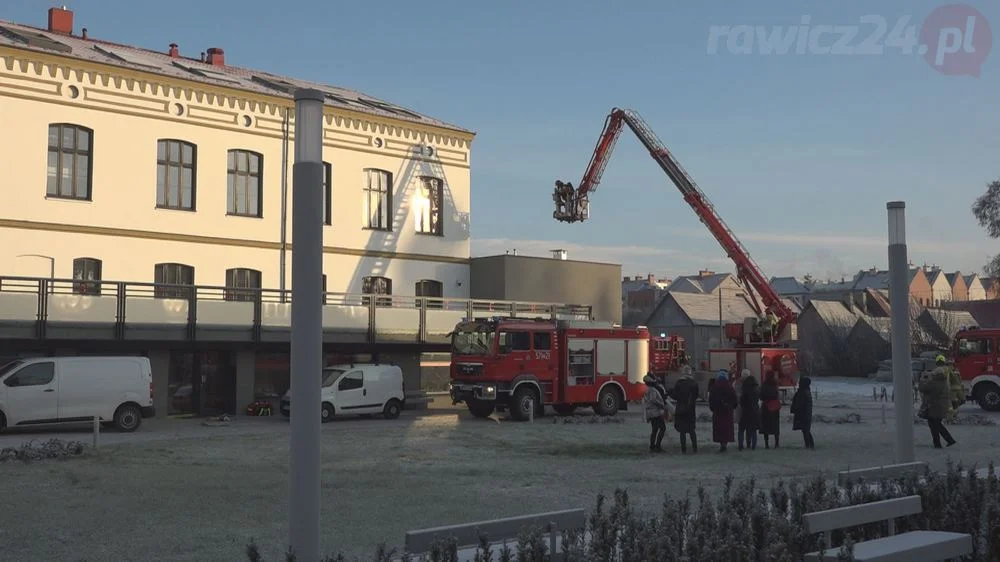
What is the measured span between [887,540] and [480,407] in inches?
831

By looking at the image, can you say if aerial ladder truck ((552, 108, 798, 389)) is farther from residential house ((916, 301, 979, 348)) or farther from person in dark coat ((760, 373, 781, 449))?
residential house ((916, 301, 979, 348))

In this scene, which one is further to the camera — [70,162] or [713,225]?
[713,225]

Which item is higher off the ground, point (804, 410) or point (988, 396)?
point (804, 410)

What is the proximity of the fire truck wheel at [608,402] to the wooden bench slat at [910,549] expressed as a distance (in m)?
22.1

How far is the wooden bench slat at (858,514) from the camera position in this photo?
7703mm

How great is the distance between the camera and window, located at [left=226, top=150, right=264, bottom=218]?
114 feet

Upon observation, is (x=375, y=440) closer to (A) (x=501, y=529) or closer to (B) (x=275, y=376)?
(B) (x=275, y=376)

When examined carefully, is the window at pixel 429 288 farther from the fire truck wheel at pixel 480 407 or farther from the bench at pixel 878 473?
the bench at pixel 878 473

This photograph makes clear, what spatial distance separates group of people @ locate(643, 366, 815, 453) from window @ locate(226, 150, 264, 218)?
20083 millimetres

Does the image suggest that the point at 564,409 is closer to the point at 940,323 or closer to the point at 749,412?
the point at 749,412

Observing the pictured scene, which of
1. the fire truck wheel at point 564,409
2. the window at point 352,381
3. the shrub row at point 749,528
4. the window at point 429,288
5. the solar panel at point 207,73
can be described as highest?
the solar panel at point 207,73

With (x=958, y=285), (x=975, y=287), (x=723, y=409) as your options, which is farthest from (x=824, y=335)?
(x=975, y=287)

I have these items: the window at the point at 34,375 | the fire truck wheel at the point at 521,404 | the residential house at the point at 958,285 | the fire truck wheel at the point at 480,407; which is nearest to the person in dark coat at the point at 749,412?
the fire truck wheel at the point at 521,404

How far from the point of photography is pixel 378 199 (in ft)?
127
